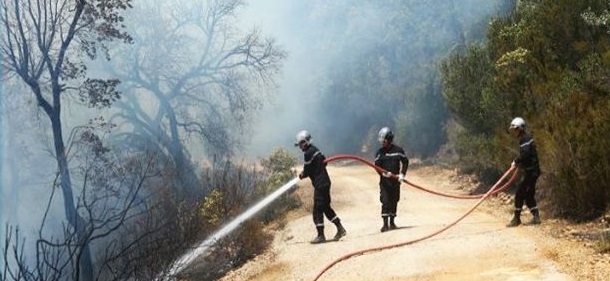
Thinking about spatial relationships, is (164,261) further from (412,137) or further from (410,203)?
(412,137)

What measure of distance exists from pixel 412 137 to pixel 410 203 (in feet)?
48.8

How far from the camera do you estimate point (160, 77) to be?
24.2 meters

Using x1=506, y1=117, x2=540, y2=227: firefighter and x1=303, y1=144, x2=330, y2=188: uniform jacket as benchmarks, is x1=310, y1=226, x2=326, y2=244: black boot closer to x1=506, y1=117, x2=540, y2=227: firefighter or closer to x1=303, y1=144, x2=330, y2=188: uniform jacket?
x1=303, y1=144, x2=330, y2=188: uniform jacket

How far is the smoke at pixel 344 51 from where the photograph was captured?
103 ft

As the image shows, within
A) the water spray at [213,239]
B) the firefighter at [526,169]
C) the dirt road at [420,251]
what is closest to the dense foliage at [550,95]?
the firefighter at [526,169]

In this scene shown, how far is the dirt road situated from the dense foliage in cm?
107

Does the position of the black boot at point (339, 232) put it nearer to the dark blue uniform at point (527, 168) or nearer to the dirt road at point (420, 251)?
the dirt road at point (420, 251)

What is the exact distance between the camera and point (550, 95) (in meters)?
11.3

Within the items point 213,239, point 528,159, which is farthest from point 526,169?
point 213,239

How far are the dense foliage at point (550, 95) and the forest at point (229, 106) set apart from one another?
0.03 meters

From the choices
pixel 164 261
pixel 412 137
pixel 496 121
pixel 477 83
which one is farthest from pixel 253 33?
pixel 164 261

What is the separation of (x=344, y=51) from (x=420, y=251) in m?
29.1

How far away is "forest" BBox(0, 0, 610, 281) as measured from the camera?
9.41 metres

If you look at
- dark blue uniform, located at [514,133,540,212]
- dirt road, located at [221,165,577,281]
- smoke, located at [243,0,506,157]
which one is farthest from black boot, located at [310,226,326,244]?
smoke, located at [243,0,506,157]
